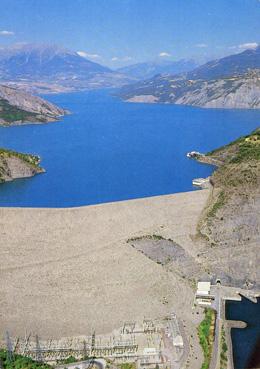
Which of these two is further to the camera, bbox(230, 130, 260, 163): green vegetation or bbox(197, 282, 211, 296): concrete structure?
bbox(230, 130, 260, 163): green vegetation

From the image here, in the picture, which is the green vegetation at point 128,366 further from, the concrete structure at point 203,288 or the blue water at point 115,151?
the blue water at point 115,151

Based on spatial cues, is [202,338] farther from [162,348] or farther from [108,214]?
[108,214]

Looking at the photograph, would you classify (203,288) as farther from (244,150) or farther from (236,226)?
(244,150)

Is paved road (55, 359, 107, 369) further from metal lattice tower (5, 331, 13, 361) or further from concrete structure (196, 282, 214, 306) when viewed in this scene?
concrete structure (196, 282, 214, 306)

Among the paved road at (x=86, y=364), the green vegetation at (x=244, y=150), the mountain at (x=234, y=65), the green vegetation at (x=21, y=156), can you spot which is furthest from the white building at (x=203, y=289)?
the mountain at (x=234, y=65)

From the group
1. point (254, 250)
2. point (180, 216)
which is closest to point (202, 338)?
point (254, 250)

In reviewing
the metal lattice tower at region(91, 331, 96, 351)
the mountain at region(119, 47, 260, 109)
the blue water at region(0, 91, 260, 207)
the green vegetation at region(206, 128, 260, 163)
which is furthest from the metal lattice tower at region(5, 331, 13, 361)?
the mountain at region(119, 47, 260, 109)

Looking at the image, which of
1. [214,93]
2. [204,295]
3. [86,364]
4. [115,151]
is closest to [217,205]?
[204,295]
